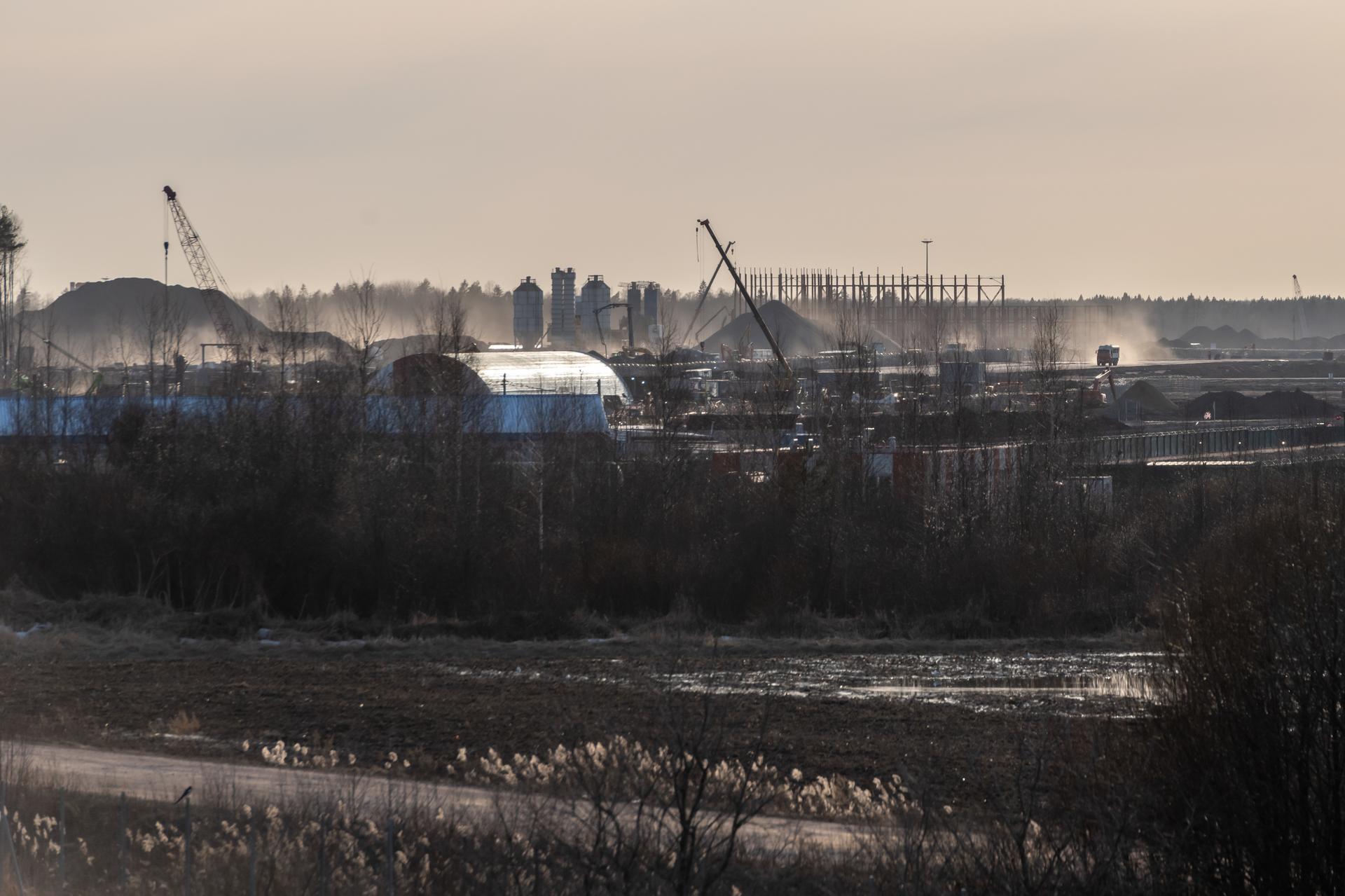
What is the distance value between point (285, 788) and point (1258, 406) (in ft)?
225

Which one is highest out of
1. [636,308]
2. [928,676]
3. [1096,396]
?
[636,308]

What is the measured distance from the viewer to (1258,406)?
72.1 metres

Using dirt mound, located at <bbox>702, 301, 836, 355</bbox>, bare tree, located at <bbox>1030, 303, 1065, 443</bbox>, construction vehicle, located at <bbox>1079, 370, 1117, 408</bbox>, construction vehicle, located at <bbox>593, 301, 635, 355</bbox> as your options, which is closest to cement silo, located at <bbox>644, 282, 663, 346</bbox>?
dirt mound, located at <bbox>702, 301, 836, 355</bbox>

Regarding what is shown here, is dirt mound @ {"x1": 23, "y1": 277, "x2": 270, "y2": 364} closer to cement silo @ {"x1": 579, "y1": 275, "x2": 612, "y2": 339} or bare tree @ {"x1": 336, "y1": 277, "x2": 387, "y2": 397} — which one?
cement silo @ {"x1": 579, "y1": 275, "x2": 612, "y2": 339}

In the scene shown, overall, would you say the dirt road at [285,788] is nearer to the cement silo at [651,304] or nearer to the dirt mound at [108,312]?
the dirt mound at [108,312]

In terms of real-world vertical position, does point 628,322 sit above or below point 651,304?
below

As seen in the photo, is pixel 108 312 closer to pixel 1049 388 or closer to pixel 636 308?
pixel 636 308

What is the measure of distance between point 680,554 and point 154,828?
20501 mm

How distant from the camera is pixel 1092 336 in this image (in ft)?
574

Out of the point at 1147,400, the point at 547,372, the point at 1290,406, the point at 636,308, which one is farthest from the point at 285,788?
the point at 636,308

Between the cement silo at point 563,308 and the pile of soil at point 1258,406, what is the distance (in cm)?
6399

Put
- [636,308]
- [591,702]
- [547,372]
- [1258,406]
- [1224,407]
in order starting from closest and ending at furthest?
[591,702] < [547,372] < [1224,407] < [1258,406] < [636,308]

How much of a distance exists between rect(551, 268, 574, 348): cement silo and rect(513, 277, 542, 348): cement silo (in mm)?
6138

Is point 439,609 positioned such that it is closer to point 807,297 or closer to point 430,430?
point 430,430
